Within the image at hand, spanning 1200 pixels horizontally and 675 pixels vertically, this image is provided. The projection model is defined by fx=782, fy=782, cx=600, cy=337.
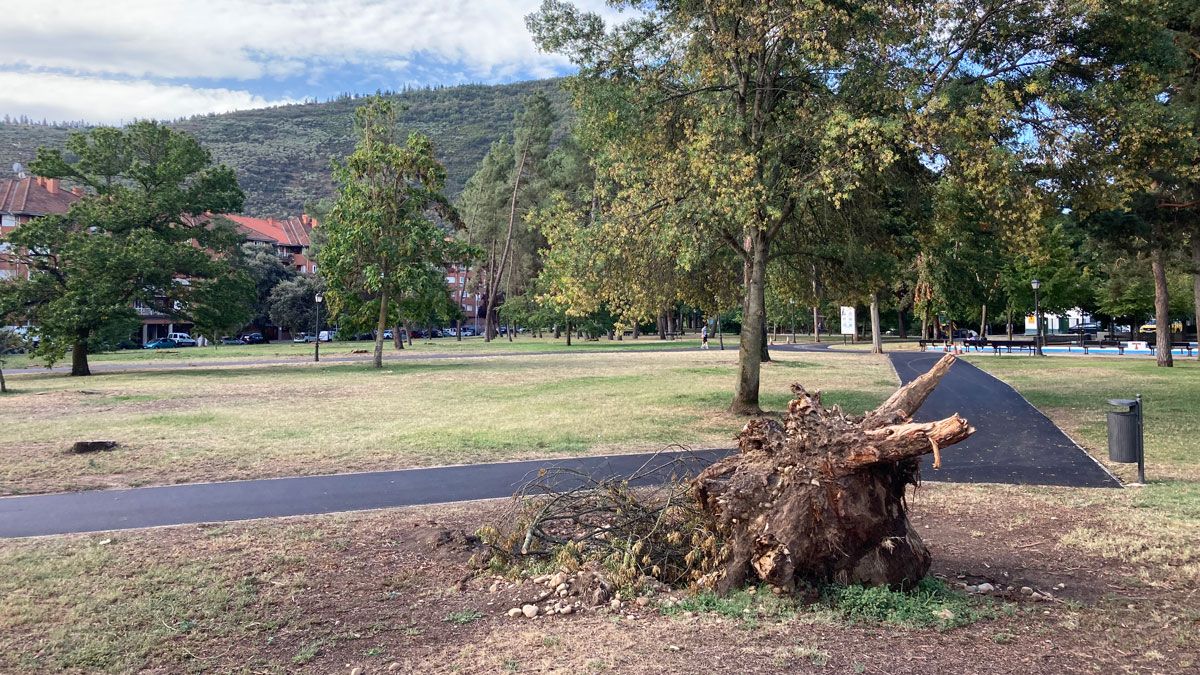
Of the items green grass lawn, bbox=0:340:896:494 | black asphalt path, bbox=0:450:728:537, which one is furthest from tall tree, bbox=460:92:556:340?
black asphalt path, bbox=0:450:728:537

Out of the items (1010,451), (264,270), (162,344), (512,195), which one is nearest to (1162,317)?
(1010,451)

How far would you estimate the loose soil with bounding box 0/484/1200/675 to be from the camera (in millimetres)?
4238

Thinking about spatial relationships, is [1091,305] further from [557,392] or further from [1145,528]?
[1145,528]

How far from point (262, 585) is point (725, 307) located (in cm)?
1440

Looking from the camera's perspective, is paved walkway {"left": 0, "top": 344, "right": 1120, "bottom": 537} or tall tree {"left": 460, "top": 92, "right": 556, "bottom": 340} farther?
tall tree {"left": 460, "top": 92, "right": 556, "bottom": 340}

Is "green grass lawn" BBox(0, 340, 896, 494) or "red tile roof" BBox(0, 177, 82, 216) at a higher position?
"red tile roof" BBox(0, 177, 82, 216)

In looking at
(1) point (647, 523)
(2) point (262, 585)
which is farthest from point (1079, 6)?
(2) point (262, 585)

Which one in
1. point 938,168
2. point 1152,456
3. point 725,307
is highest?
point 938,168

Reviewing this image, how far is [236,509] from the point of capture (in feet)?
27.0

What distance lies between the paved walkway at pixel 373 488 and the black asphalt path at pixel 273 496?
0.01m

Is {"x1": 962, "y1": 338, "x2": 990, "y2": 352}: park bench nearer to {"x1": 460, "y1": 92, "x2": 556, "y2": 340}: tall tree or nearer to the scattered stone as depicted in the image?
{"x1": 460, "y1": 92, "x2": 556, "y2": 340}: tall tree

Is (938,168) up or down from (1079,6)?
down

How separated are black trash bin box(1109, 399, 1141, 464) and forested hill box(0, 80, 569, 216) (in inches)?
3794

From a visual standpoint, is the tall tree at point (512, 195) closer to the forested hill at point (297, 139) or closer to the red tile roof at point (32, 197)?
the forested hill at point (297, 139)
